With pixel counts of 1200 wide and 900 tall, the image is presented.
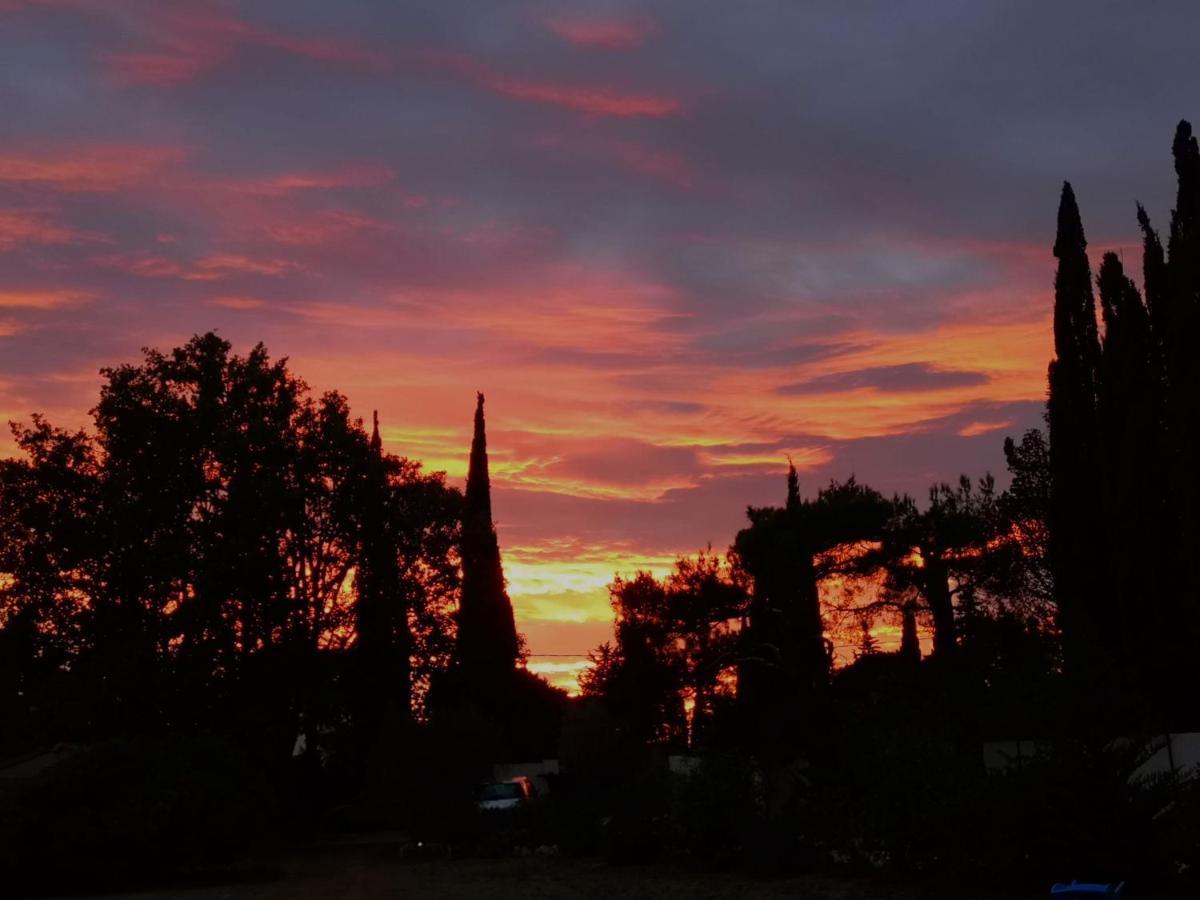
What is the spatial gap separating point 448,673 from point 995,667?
1852 centimetres

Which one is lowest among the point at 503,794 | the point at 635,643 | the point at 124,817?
the point at 503,794

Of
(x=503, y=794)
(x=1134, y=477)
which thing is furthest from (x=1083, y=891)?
(x=503, y=794)

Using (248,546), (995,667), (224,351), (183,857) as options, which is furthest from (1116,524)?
(224,351)

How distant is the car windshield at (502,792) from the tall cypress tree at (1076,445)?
14456 mm

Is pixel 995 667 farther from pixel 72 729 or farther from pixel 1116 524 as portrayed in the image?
pixel 72 729

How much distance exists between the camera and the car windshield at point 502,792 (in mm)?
32406

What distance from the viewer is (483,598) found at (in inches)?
2147

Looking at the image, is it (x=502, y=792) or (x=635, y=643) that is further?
(x=635, y=643)

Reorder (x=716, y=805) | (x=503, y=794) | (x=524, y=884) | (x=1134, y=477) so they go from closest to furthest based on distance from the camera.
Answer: (x=524, y=884) → (x=716, y=805) → (x=1134, y=477) → (x=503, y=794)

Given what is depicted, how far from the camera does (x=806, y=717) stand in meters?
30.2

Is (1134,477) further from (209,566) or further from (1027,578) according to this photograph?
(209,566)

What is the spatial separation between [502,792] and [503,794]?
0.08m

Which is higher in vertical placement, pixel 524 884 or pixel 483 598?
pixel 483 598

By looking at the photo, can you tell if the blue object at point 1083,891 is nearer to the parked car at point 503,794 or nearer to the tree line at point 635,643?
the tree line at point 635,643
